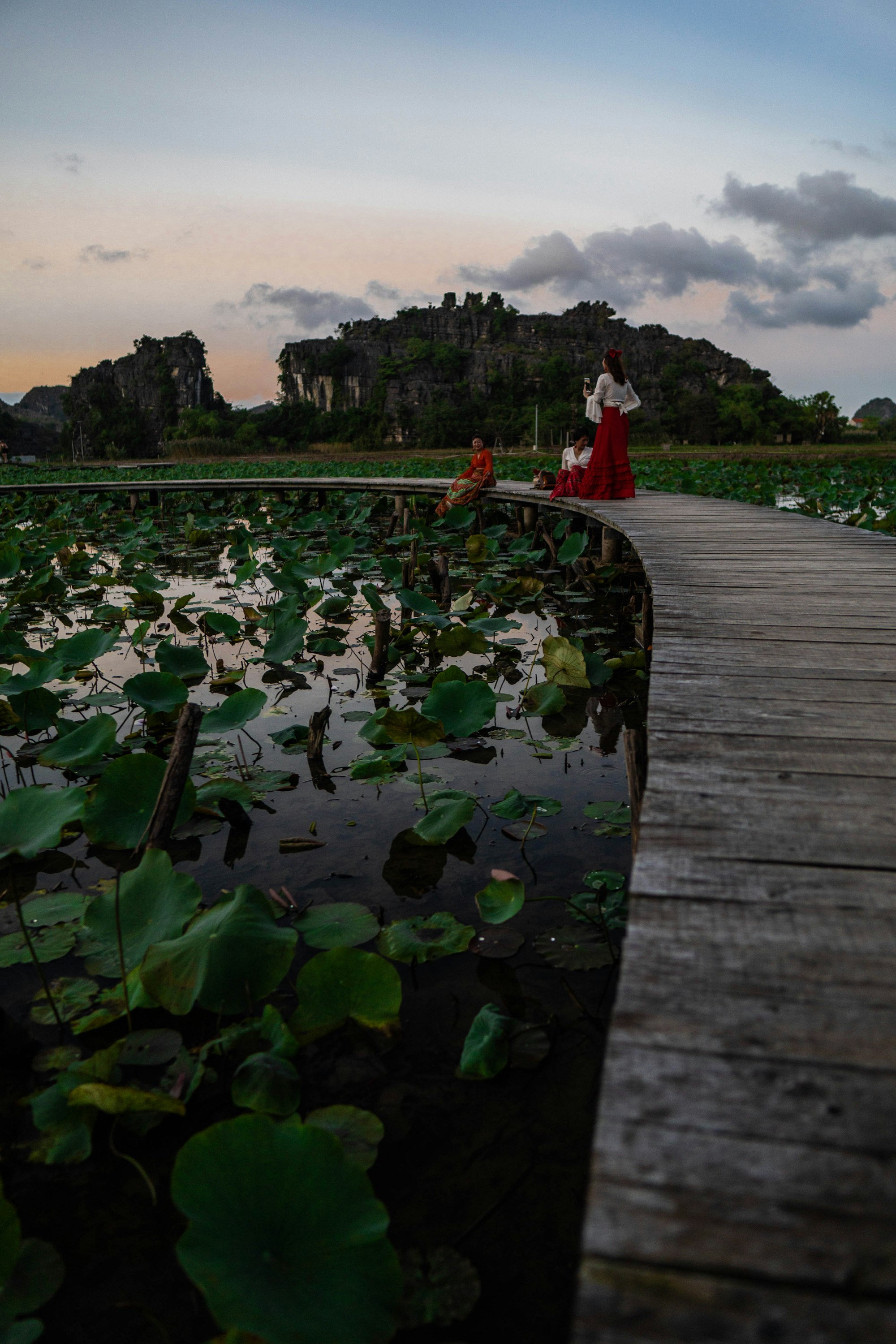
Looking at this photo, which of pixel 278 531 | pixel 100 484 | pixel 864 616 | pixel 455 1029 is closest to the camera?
pixel 455 1029

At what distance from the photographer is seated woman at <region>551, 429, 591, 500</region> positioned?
7438 mm

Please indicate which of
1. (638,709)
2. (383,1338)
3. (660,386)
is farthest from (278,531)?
(660,386)

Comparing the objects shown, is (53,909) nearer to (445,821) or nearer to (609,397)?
(445,821)

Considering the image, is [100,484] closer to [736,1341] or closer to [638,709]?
[638,709]

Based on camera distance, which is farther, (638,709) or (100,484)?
(100,484)

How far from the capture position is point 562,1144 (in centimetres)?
124

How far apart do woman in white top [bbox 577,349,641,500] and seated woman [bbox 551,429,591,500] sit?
74 millimetres

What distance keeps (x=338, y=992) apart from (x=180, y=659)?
187cm

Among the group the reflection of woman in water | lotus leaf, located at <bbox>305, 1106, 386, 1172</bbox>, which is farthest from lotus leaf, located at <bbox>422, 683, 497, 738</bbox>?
the reflection of woman in water

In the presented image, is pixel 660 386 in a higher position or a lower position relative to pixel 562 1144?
higher

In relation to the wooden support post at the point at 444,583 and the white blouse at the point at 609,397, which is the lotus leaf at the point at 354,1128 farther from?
the white blouse at the point at 609,397

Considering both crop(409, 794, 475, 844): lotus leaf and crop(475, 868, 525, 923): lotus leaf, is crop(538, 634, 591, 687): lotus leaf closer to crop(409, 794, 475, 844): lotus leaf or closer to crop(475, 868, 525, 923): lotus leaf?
crop(409, 794, 475, 844): lotus leaf

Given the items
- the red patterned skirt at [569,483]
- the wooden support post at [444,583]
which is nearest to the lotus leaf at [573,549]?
the wooden support post at [444,583]

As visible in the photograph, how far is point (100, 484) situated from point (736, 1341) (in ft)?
53.3
